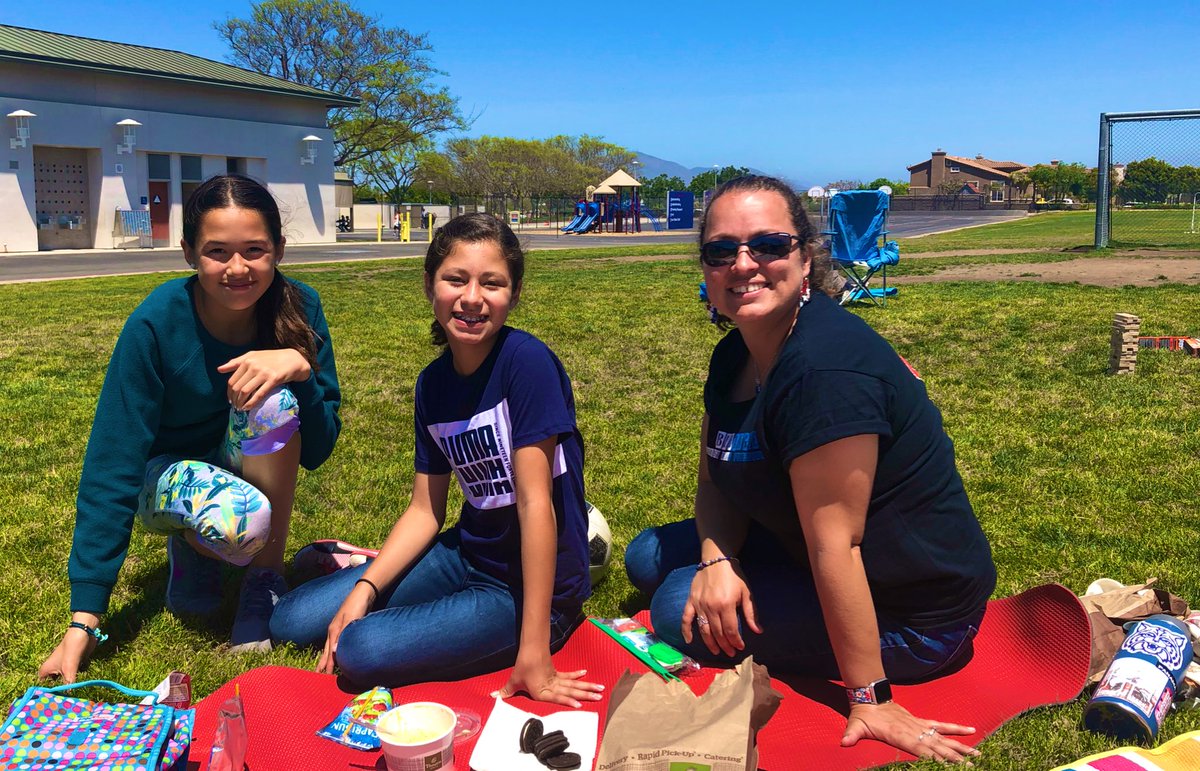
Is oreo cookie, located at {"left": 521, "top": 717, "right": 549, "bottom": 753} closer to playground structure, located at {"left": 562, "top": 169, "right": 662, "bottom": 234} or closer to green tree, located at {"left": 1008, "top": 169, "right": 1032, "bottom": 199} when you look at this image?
playground structure, located at {"left": 562, "top": 169, "right": 662, "bottom": 234}

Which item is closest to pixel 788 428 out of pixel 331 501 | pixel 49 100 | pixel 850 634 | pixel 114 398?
pixel 850 634

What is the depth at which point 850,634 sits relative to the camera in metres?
2.36

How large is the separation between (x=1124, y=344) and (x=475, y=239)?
5.55m

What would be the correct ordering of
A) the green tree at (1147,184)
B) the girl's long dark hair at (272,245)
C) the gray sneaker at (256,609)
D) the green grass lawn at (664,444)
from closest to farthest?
1. the girl's long dark hair at (272,245)
2. the gray sneaker at (256,609)
3. the green grass lawn at (664,444)
4. the green tree at (1147,184)

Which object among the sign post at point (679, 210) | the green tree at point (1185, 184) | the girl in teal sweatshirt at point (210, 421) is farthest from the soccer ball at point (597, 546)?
the sign post at point (679, 210)

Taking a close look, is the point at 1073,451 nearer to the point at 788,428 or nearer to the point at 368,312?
the point at 788,428

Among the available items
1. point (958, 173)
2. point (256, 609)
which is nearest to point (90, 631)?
point (256, 609)

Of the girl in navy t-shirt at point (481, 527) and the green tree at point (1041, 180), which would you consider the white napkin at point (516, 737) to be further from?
the green tree at point (1041, 180)

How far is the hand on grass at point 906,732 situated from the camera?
2324 millimetres

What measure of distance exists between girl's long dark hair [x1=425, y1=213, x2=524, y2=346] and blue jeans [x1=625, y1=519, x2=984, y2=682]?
3.62 feet

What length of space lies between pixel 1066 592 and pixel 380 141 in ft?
153

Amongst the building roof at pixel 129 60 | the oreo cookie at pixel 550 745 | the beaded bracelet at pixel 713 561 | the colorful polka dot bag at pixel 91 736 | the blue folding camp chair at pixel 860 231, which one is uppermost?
the building roof at pixel 129 60

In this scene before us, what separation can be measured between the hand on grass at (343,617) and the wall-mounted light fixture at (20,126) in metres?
27.9

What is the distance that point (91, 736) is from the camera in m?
2.12
